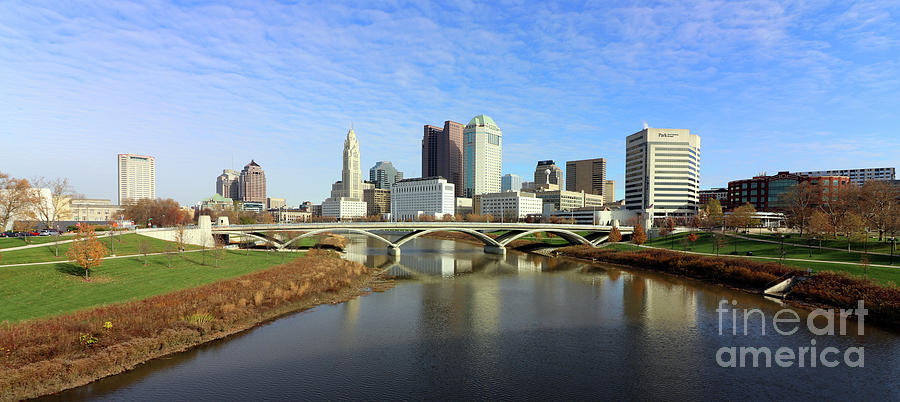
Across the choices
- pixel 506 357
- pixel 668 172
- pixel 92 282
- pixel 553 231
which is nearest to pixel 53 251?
pixel 92 282

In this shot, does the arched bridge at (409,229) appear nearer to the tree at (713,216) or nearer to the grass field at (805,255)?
the tree at (713,216)

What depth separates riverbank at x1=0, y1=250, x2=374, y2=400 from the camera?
59.4ft

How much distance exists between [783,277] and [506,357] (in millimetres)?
→ 35138

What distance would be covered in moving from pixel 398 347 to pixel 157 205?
115m

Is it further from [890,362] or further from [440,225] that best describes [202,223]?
[890,362]

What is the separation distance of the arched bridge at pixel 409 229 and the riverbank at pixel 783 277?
2209 centimetres

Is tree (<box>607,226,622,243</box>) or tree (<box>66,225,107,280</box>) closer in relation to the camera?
tree (<box>66,225,107,280</box>)

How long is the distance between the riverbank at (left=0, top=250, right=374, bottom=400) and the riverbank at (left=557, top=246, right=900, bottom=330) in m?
41.2

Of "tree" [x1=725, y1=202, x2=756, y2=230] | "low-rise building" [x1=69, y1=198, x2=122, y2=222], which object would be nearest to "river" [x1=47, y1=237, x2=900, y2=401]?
"tree" [x1=725, y1=202, x2=756, y2=230]

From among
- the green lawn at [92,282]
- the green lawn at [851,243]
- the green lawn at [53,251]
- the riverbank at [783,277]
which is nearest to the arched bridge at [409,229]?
the green lawn at [53,251]

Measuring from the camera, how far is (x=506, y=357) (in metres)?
23.1

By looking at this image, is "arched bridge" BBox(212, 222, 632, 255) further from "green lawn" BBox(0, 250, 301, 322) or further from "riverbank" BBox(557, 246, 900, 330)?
"green lawn" BBox(0, 250, 301, 322)

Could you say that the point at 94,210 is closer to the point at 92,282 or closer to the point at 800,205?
the point at 92,282

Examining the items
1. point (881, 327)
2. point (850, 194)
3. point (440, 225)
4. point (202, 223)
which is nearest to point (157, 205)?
point (202, 223)
